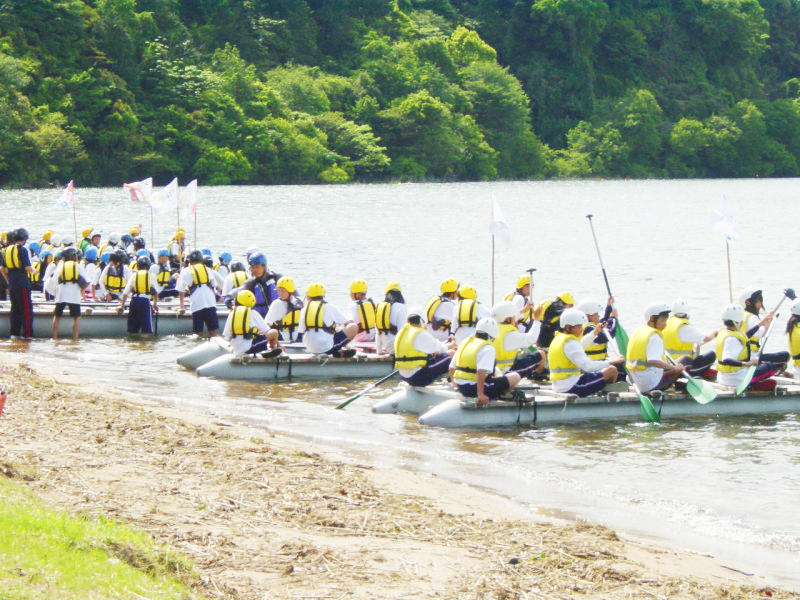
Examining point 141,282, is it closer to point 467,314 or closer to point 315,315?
point 315,315

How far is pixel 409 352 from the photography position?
15727 mm

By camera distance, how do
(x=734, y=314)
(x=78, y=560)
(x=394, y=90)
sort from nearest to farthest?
(x=78, y=560), (x=734, y=314), (x=394, y=90)

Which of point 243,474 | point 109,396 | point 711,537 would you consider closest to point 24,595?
point 243,474

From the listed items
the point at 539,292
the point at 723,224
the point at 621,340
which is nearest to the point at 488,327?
the point at 621,340

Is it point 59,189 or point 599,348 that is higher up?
point 59,189

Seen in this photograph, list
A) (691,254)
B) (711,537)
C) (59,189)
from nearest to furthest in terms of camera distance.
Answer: (711,537)
(691,254)
(59,189)

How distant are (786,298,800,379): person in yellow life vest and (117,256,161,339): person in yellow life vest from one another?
1169 cm

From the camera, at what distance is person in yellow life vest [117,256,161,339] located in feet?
73.3

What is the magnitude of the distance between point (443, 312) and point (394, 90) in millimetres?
83965

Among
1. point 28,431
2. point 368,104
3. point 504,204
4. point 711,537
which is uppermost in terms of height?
point 368,104

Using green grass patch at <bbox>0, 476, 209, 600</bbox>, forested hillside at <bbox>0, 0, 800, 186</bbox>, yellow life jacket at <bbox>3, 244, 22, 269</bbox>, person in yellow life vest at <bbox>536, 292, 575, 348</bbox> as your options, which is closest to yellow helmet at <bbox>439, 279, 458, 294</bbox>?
person in yellow life vest at <bbox>536, 292, 575, 348</bbox>

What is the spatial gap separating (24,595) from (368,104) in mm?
91593

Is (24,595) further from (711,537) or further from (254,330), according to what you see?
(254,330)

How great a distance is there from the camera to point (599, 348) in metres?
16.0
